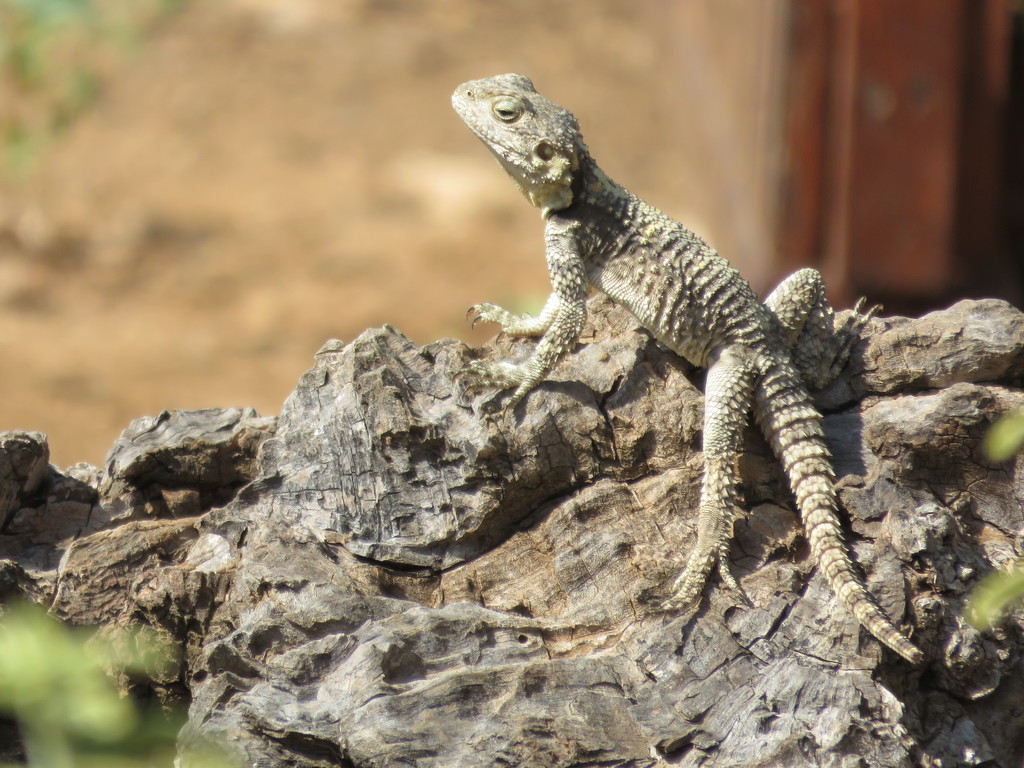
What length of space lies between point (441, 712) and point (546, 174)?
6.89ft

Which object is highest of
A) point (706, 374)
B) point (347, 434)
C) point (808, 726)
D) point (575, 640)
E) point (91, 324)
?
point (91, 324)

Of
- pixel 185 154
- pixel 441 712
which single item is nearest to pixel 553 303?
pixel 441 712

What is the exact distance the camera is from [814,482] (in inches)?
129

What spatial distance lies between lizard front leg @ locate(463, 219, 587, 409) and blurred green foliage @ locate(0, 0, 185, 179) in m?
4.68

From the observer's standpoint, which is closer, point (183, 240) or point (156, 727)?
point (156, 727)

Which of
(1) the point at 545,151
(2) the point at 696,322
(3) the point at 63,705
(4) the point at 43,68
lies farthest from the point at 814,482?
(4) the point at 43,68

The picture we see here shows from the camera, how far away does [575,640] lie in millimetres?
3084

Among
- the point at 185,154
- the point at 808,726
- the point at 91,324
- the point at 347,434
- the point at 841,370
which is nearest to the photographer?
the point at 808,726

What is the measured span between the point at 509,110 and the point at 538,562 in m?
1.81

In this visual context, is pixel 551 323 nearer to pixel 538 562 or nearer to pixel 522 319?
pixel 522 319

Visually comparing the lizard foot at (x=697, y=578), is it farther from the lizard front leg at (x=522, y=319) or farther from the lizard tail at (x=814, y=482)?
the lizard front leg at (x=522, y=319)

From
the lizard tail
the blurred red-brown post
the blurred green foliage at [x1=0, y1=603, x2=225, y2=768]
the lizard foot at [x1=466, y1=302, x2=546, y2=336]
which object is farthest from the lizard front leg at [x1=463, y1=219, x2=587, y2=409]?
the blurred red-brown post

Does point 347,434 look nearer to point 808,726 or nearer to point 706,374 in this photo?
point 706,374

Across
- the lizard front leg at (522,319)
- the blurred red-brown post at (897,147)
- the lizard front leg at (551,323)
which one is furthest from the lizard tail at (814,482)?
the blurred red-brown post at (897,147)
